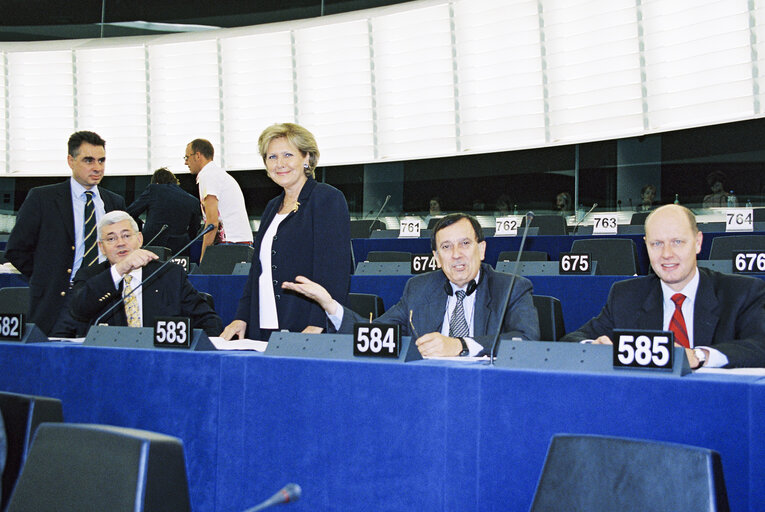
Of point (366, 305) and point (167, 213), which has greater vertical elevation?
point (167, 213)

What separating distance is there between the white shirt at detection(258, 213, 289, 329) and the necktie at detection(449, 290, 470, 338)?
59 cm

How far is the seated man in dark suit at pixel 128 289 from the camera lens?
2.99m

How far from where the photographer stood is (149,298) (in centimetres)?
307

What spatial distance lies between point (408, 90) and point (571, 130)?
1.70 m

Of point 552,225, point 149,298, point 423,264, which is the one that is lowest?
point 149,298

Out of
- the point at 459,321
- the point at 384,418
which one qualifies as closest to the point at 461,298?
the point at 459,321

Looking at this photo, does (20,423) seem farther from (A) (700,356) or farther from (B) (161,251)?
(B) (161,251)

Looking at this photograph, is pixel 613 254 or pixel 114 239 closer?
pixel 114 239

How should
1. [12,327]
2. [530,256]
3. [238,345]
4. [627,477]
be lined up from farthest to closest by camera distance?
[530,256], [12,327], [238,345], [627,477]

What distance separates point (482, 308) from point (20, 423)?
1603 mm

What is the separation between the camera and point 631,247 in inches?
176

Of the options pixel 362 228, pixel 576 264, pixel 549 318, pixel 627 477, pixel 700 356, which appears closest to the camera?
pixel 627 477

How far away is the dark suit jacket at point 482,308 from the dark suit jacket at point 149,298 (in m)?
0.71

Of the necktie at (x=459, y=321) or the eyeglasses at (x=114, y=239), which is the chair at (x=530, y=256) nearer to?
the necktie at (x=459, y=321)
